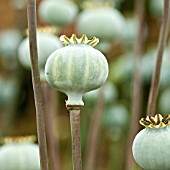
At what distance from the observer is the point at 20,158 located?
84 cm

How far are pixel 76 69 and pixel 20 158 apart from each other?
10.1 inches

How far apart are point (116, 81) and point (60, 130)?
0.75 feet

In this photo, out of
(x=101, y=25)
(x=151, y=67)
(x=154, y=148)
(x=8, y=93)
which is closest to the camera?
(x=154, y=148)

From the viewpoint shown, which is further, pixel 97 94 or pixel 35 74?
pixel 97 94

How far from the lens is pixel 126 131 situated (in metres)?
1.74

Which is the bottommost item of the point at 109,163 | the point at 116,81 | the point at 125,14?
the point at 109,163

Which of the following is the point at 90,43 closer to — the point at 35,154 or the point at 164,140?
the point at 164,140

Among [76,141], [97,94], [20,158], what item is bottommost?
[97,94]

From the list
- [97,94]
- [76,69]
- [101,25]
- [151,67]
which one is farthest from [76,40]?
[151,67]

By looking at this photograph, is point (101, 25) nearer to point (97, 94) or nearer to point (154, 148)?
point (97, 94)

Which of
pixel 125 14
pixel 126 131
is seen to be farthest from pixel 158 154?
pixel 125 14

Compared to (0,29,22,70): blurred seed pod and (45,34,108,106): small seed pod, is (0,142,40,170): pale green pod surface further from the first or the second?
(0,29,22,70): blurred seed pod

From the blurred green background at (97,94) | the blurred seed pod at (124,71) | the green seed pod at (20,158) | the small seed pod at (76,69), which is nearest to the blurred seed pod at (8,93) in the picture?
the blurred green background at (97,94)

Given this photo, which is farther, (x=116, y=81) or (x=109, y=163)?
(x=116, y=81)
